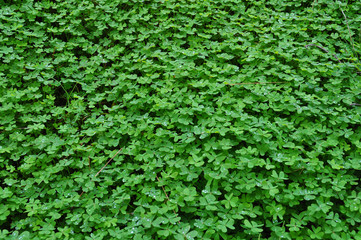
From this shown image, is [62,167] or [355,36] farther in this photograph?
[355,36]

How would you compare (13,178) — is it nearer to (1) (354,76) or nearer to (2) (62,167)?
(2) (62,167)

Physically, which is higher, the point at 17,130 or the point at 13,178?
the point at 17,130

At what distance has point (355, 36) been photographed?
3.93m

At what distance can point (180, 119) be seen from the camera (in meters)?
3.00

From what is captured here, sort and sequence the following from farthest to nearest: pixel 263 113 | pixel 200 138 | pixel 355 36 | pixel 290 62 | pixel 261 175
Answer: pixel 355 36 → pixel 290 62 → pixel 263 113 → pixel 200 138 → pixel 261 175

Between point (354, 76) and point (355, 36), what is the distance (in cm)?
87

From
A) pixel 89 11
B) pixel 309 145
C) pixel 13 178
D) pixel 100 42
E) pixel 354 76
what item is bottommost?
pixel 13 178

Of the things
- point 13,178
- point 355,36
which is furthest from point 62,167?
point 355,36

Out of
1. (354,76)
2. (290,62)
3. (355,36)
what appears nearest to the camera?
(354,76)

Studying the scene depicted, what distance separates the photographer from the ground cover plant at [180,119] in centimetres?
255

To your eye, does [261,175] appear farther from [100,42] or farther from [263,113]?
[100,42]

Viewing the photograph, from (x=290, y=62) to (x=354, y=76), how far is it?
0.69 m

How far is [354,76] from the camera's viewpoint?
3379 mm

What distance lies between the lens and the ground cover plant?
2.55 m
